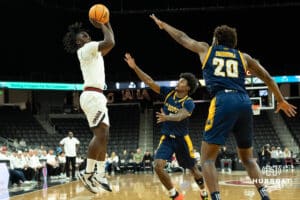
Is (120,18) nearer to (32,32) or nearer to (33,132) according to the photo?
(32,32)

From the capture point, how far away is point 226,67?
15.0ft

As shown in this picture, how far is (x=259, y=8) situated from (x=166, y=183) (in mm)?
20287

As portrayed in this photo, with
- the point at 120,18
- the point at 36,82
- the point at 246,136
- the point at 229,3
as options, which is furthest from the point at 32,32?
the point at 246,136

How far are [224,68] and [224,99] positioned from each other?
12.8 inches

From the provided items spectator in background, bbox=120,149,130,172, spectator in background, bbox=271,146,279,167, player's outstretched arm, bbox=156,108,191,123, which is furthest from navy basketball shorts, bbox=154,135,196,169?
spectator in background, bbox=271,146,279,167

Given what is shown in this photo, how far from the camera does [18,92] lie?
27.4 meters

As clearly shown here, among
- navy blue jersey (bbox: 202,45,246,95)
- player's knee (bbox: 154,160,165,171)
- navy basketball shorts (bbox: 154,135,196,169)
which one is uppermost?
navy blue jersey (bbox: 202,45,246,95)

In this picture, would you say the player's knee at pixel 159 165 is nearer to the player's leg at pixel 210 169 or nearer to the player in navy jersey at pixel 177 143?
the player in navy jersey at pixel 177 143

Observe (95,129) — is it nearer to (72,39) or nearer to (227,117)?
(72,39)

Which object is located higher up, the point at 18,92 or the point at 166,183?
the point at 18,92

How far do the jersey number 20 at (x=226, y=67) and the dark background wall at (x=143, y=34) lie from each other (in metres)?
19.6

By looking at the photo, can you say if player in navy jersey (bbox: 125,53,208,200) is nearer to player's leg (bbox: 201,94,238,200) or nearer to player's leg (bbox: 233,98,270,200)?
player's leg (bbox: 233,98,270,200)

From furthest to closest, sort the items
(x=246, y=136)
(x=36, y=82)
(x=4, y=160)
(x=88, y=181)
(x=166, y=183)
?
(x=36, y=82)
(x=4, y=160)
(x=166, y=183)
(x=88, y=181)
(x=246, y=136)

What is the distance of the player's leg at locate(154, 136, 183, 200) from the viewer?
655 cm
